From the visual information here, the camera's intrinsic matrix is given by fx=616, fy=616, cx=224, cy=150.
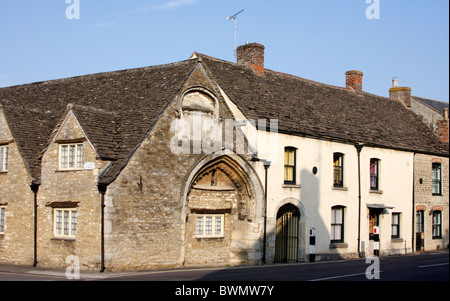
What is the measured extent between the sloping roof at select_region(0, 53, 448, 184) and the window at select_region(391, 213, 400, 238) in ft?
12.4

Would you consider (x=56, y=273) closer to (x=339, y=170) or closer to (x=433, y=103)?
(x=339, y=170)

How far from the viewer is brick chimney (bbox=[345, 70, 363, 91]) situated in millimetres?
37844

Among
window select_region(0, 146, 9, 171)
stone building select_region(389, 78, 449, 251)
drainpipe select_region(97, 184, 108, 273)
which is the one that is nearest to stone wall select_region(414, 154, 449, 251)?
stone building select_region(389, 78, 449, 251)

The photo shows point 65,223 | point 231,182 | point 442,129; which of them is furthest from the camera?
point 442,129

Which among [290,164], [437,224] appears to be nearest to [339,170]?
[290,164]

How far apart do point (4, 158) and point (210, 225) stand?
907 centimetres

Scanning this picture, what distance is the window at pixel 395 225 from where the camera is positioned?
33812 millimetres

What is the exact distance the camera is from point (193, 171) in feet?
80.2

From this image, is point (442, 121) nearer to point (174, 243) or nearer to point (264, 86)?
point (264, 86)

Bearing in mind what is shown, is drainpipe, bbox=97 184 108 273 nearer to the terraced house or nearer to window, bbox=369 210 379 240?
the terraced house

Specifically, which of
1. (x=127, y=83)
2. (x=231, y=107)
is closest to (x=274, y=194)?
(x=231, y=107)

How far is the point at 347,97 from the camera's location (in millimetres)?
36281

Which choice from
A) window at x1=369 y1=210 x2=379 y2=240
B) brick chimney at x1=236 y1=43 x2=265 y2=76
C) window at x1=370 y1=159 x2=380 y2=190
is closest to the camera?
brick chimney at x1=236 y1=43 x2=265 y2=76
